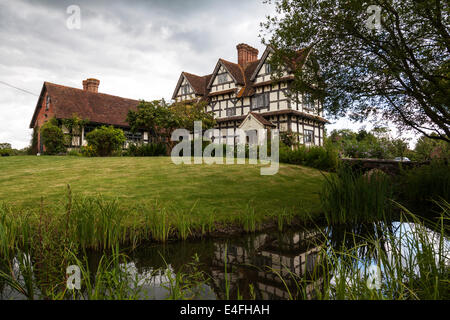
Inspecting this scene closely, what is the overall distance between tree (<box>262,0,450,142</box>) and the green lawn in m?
3.05

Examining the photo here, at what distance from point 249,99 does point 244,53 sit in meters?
7.27

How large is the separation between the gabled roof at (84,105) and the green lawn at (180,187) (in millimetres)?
17247

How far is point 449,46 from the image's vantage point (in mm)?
5812

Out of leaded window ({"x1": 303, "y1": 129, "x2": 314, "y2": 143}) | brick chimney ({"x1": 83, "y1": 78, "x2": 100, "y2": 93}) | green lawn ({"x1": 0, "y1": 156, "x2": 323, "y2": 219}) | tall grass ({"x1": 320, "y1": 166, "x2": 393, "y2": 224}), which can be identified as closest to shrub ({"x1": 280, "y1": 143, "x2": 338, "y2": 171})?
green lawn ({"x1": 0, "y1": 156, "x2": 323, "y2": 219})

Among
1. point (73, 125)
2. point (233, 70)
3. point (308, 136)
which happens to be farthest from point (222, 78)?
point (73, 125)

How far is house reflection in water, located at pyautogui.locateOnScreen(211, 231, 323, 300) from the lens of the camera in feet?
9.83

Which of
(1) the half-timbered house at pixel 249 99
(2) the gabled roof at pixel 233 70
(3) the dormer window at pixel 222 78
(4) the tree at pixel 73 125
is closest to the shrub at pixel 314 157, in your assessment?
(1) the half-timbered house at pixel 249 99

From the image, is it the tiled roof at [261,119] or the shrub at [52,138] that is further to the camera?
the tiled roof at [261,119]

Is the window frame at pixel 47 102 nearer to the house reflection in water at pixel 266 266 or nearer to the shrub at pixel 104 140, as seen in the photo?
the shrub at pixel 104 140

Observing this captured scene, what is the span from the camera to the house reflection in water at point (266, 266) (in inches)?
118

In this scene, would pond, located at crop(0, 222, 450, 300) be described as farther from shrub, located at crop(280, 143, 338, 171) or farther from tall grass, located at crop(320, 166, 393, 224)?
shrub, located at crop(280, 143, 338, 171)

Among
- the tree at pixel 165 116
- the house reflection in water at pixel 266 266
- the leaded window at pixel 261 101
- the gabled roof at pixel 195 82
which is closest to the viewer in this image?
the house reflection in water at pixel 266 266
